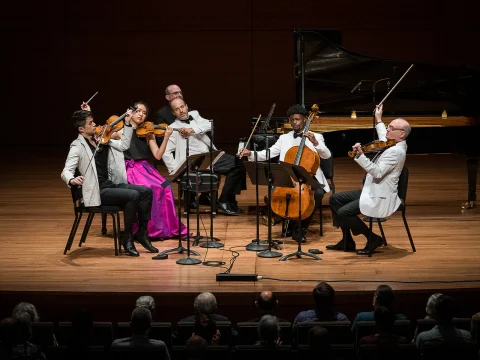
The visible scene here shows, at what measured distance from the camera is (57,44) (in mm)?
12711

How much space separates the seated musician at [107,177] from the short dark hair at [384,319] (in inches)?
108

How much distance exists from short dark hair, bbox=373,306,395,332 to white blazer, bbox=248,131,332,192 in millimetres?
2927

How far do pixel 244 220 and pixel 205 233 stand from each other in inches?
27.1

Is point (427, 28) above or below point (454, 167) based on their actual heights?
above

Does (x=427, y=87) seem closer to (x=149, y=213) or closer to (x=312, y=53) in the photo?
(x=312, y=53)

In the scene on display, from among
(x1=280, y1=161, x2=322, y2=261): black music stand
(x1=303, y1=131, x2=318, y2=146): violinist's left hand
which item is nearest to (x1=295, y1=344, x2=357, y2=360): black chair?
(x1=280, y1=161, x2=322, y2=261): black music stand

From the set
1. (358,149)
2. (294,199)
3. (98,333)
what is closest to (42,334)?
(98,333)

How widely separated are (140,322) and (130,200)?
2.32 metres

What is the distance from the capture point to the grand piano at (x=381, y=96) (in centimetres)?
788

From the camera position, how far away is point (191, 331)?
461cm

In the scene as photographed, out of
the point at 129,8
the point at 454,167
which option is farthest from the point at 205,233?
the point at 129,8

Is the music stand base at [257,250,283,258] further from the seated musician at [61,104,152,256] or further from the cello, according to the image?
the seated musician at [61,104,152,256]

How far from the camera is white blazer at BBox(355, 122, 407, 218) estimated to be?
20.9 ft

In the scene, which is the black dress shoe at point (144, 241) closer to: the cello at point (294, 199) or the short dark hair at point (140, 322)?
the cello at point (294, 199)
